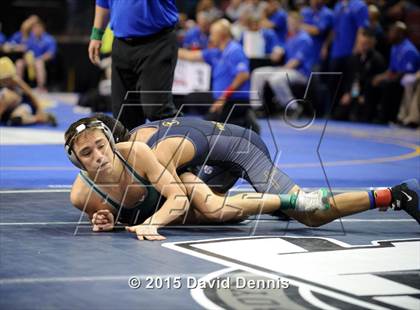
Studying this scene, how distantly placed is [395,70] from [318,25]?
8.37ft

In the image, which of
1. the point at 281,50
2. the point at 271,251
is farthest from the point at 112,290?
the point at 281,50

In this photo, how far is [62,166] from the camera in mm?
8352

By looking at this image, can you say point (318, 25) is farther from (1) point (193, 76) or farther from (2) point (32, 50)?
(2) point (32, 50)

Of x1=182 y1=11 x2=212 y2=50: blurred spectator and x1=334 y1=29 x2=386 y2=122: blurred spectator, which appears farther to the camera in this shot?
x1=182 y1=11 x2=212 y2=50: blurred spectator

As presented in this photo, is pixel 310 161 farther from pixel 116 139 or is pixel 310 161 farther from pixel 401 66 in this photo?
pixel 401 66

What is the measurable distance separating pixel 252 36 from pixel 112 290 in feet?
41.6

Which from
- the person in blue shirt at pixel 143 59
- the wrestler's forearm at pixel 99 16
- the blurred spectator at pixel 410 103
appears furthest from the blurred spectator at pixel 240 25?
the person in blue shirt at pixel 143 59

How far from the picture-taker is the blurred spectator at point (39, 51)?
19969mm

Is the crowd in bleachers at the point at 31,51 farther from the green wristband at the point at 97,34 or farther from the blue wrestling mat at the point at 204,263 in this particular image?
the blue wrestling mat at the point at 204,263

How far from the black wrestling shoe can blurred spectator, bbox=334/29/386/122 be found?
949 cm

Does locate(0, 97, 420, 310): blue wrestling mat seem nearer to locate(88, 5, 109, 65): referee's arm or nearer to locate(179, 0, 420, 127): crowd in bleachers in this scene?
locate(88, 5, 109, 65): referee's arm

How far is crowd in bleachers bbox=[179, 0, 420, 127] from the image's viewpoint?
45.7ft

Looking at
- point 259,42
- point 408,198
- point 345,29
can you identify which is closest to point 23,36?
point 259,42

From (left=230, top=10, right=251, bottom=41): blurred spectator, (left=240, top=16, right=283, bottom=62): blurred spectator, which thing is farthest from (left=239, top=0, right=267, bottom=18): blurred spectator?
(left=240, top=16, right=283, bottom=62): blurred spectator
